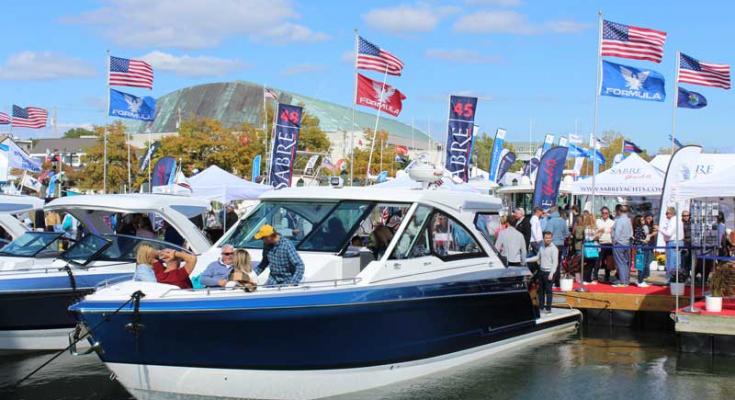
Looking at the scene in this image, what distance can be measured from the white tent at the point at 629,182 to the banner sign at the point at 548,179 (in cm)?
200

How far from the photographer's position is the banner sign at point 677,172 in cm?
1903

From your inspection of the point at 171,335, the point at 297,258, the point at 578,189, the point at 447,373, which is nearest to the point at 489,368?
the point at 447,373

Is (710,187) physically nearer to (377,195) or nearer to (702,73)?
(377,195)

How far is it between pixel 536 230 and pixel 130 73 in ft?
49.9

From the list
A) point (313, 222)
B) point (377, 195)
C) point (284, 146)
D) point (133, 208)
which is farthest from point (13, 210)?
point (377, 195)

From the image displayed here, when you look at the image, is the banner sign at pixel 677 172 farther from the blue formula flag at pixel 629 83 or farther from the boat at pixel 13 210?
the boat at pixel 13 210

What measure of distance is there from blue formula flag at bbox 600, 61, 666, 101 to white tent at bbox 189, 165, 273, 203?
30.4ft

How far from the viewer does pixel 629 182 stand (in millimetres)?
24672

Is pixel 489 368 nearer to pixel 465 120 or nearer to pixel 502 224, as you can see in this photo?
pixel 502 224

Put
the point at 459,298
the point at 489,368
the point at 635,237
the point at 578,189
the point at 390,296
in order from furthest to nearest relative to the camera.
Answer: the point at 578,189
the point at 635,237
the point at 489,368
the point at 459,298
the point at 390,296

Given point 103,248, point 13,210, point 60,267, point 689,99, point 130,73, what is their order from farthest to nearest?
1. point 130,73
2. point 689,99
3. point 13,210
4. point 103,248
5. point 60,267

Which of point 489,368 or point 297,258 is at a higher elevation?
point 297,258

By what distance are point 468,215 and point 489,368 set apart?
225 cm

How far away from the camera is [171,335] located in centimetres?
1019
